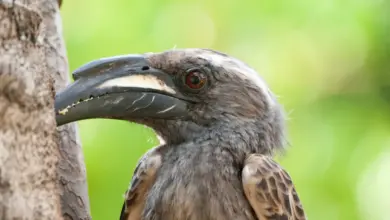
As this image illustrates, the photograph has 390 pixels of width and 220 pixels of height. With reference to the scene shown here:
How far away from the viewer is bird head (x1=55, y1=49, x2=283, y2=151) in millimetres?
2691

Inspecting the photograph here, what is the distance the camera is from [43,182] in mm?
1984

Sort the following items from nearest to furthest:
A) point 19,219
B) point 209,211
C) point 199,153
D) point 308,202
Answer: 1. point 19,219
2. point 209,211
3. point 199,153
4. point 308,202

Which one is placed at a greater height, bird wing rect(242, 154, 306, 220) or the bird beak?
the bird beak

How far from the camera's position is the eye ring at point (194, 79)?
117 inches

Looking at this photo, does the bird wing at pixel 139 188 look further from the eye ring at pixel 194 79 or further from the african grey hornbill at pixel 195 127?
the eye ring at pixel 194 79

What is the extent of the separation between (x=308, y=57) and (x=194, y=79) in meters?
2.70

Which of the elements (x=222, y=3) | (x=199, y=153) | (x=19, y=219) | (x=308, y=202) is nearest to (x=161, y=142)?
(x=199, y=153)

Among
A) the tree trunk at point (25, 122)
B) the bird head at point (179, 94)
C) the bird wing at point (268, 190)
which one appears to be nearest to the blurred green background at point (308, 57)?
the bird head at point (179, 94)

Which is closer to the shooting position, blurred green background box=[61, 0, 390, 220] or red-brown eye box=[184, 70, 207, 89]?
red-brown eye box=[184, 70, 207, 89]

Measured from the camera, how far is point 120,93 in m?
2.73

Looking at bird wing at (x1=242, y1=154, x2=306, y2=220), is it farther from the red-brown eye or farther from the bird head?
the red-brown eye

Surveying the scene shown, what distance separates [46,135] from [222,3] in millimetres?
3755

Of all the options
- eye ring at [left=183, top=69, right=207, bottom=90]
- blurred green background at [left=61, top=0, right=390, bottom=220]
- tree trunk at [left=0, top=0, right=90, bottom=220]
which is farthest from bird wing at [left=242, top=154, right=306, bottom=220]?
blurred green background at [left=61, top=0, right=390, bottom=220]

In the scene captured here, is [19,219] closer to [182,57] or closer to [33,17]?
[33,17]
